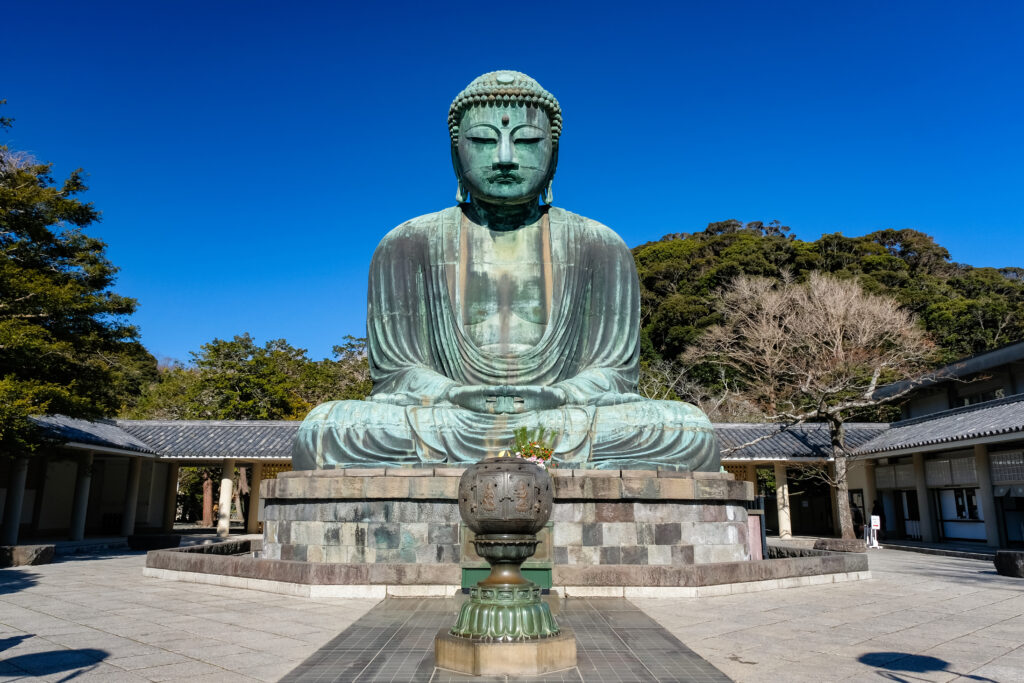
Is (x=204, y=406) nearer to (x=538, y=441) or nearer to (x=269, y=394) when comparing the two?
(x=269, y=394)

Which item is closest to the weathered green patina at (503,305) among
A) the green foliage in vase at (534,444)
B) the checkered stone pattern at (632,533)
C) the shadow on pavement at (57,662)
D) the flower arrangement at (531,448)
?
the green foliage in vase at (534,444)

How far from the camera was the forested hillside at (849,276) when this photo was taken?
28.6 metres

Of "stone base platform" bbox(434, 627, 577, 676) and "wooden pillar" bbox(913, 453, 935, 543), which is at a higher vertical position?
"wooden pillar" bbox(913, 453, 935, 543)

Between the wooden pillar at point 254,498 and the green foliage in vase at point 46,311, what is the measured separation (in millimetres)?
7890

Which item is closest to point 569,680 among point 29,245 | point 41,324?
point 41,324

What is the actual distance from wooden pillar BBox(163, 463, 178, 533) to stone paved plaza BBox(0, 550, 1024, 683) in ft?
48.2

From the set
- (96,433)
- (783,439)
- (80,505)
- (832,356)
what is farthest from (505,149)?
(832,356)

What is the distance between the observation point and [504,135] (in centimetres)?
1038

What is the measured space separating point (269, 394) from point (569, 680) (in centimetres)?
2517

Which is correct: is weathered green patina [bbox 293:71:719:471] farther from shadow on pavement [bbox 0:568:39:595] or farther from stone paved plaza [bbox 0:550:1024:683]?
shadow on pavement [bbox 0:568:39:595]

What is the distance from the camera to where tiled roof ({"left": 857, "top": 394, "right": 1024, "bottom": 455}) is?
51.5 ft

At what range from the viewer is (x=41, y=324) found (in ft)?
42.3

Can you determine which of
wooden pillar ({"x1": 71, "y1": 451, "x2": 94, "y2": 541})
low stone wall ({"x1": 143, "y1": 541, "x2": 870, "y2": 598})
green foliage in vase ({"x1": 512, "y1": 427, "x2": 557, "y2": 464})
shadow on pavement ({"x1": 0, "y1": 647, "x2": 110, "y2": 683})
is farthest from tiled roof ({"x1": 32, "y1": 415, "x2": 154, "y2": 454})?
shadow on pavement ({"x1": 0, "y1": 647, "x2": 110, "y2": 683})

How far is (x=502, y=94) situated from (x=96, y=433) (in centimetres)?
1536
